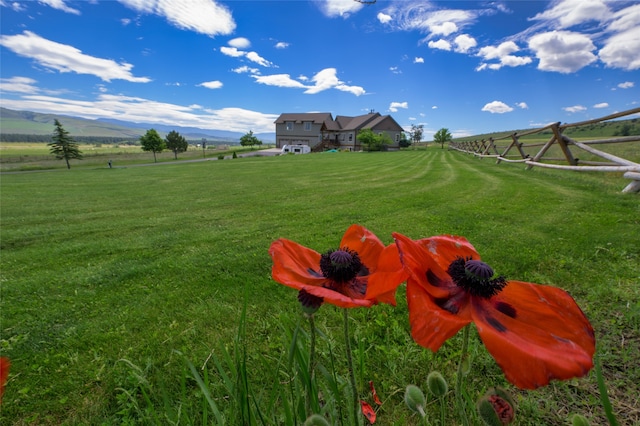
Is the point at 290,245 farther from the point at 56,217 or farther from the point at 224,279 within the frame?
the point at 56,217

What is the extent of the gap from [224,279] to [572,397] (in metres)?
2.97

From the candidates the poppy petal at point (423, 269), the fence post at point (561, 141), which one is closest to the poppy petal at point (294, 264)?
the poppy petal at point (423, 269)

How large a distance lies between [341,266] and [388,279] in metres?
→ 0.18

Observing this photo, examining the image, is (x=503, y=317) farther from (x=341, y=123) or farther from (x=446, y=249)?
(x=341, y=123)

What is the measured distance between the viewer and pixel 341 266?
0.84 m

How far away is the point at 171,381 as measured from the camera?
6.14 feet

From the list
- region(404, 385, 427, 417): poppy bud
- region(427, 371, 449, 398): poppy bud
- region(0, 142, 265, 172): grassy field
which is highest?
region(427, 371, 449, 398): poppy bud

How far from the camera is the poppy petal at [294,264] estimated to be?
78cm

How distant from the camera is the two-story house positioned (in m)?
52.6

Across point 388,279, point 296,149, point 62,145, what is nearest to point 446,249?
point 388,279

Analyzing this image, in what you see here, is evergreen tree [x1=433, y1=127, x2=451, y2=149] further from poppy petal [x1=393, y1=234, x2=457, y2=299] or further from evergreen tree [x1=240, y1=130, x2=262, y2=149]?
poppy petal [x1=393, y1=234, x2=457, y2=299]

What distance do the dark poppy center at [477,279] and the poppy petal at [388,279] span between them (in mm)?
155

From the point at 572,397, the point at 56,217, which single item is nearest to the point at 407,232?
the point at 572,397

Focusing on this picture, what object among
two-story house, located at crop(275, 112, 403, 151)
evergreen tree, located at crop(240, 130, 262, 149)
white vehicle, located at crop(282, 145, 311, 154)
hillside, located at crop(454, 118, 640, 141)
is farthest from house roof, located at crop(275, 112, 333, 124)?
hillside, located at crop(454, 118, 640, 141)
